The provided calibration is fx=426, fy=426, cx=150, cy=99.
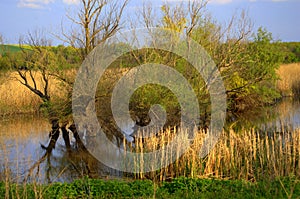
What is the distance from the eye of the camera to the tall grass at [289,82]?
28.9 meters

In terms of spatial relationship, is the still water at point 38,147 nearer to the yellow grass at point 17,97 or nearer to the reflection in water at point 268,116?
the reflection in water at point 268,116

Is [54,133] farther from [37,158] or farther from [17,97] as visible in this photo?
[17,97]

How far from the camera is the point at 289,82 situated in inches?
1150

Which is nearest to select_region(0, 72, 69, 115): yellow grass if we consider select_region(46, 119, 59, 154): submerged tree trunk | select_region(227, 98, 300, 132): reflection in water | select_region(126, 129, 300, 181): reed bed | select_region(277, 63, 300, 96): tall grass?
select_region(46, 119, 59, 154): submerged tree trunk

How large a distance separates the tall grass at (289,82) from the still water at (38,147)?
9.26ft

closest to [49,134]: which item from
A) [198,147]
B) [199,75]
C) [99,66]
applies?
[99,66]

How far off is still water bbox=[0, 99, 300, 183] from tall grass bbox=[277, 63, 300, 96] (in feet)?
9.26

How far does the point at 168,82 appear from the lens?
1614 cm

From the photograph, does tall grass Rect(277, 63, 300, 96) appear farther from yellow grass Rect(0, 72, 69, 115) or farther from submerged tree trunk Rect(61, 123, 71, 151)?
A: submerged tree trunk Rect(61, 123, 71, 151)

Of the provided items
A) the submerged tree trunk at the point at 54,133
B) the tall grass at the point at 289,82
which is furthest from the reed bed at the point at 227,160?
the tall grass at the point at 289,82

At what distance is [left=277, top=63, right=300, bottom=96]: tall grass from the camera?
2888 cm

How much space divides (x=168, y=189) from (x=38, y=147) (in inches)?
332

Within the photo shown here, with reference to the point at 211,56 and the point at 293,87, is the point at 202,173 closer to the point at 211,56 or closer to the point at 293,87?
the point at 211,56

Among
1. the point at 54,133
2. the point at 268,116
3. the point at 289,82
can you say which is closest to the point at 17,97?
the point at 54,133
